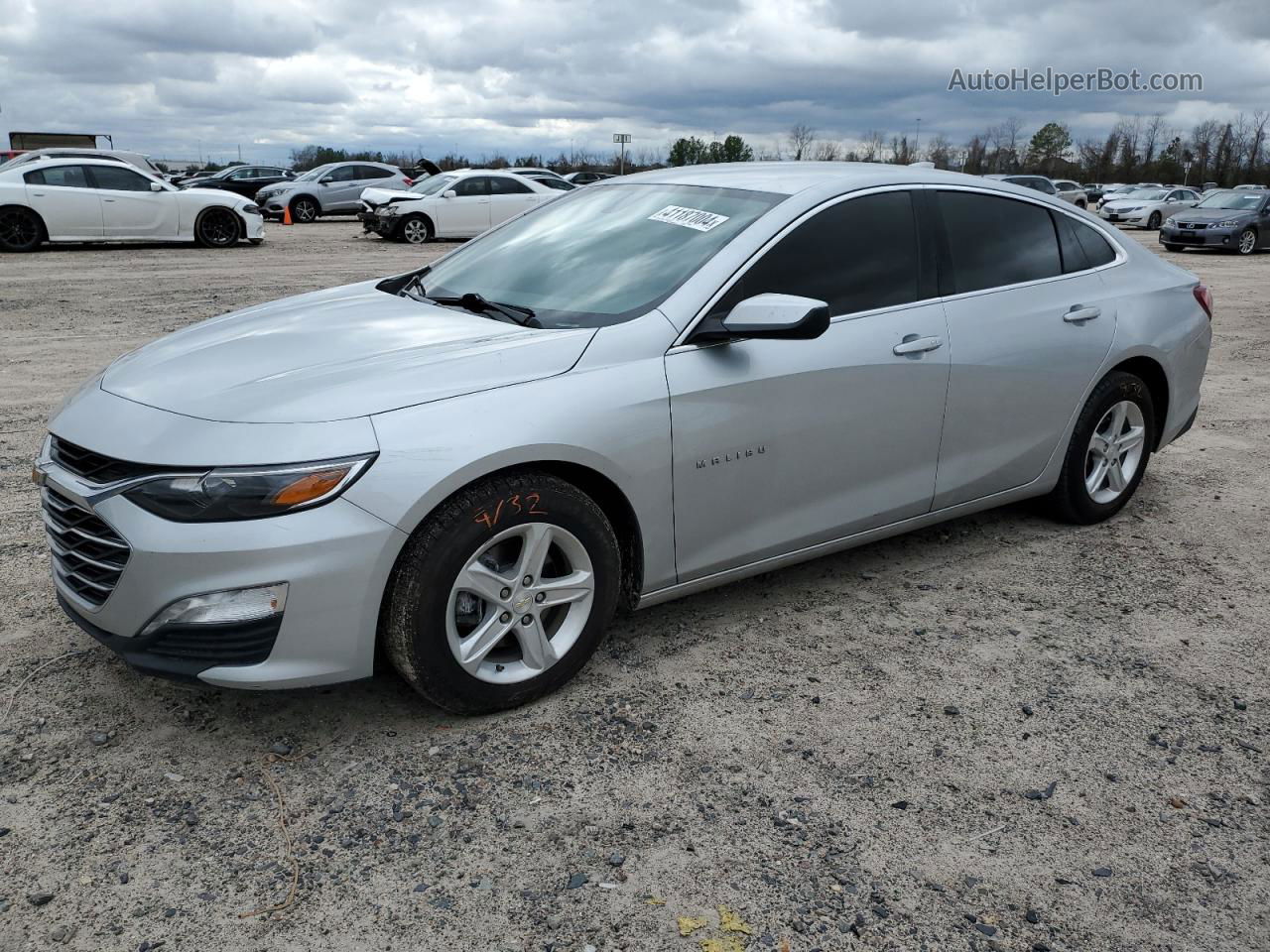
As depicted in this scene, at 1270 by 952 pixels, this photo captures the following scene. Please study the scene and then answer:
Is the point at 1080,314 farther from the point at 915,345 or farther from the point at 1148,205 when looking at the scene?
the point at 1148,205

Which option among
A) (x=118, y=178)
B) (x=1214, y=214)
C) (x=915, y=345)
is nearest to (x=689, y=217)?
(x=915, y=345)

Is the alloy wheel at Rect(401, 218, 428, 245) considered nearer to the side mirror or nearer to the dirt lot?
the dirt lot

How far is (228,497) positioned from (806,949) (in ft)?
5.84

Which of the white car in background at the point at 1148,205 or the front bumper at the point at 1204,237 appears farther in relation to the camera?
the white car in background at the point at 1148,205

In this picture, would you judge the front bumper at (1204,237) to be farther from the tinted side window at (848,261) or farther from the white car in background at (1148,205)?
the tinted side window at (848,261)

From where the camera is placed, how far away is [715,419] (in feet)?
11.3

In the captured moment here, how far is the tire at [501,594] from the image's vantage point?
2.97 meters

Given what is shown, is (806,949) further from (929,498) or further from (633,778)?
(929,498)

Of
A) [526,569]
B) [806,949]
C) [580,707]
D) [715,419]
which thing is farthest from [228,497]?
[806,949]

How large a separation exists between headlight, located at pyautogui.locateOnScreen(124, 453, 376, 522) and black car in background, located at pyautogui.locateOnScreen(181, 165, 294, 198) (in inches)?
1193

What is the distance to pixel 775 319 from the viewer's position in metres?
3.35

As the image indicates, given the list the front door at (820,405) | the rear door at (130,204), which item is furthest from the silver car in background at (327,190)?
the front door at (820,405)

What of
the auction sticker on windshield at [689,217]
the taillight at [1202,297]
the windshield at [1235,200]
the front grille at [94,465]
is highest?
the auction sticker on windshield at [689,217]

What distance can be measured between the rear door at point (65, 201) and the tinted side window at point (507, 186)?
7257 mm
